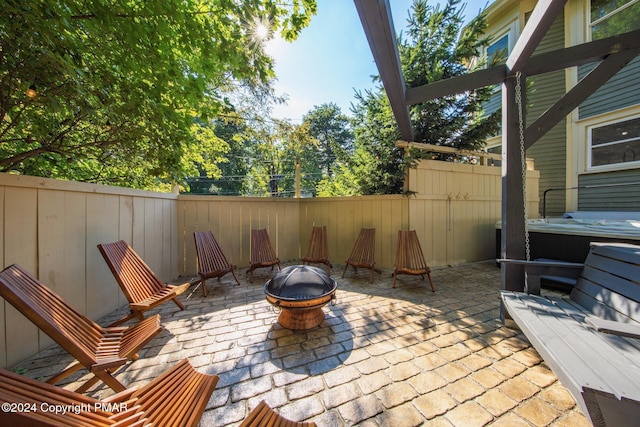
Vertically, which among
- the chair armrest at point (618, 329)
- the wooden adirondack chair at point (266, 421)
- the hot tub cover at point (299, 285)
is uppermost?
the chair armrest at point (618, 329)

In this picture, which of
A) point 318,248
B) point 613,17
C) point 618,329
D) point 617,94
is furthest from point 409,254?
point 613,17

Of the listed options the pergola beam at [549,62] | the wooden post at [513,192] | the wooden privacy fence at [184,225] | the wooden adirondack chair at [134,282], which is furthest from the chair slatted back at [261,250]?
the wooden post at [513,192]

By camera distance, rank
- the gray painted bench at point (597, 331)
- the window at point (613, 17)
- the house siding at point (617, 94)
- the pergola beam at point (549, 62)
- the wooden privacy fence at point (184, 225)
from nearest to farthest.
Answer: the gray painted bench at point (597, 331) → the wooden privacy fence at point (184, 225) → the pergola beam at point (549, 62) → the window at point (613, 17) → the house siding at point (617, 94)

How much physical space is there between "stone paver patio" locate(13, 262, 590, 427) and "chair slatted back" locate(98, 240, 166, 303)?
1.34ft

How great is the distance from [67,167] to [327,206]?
13.8 ft

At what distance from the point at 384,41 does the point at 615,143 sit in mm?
7453

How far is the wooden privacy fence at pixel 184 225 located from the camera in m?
1.99

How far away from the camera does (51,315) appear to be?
1.50 m

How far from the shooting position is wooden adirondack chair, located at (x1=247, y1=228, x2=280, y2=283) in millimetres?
4195

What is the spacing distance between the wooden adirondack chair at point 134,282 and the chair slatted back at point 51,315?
0.57 meters

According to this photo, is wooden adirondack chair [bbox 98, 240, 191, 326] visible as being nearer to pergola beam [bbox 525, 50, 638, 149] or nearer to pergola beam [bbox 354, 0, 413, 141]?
pergola beam [bbox 354, 0, 413, 141]

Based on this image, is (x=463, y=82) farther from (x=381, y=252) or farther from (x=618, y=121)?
(x=618, y=121)

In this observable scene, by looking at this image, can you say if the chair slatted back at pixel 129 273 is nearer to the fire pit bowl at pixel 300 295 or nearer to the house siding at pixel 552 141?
the fire pit bowl at pixel 300 295

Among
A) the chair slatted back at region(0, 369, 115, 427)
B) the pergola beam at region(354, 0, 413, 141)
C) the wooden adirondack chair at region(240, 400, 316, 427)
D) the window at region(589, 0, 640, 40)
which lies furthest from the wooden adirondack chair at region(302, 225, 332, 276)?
the window at region(589, 0, 640, 40)
